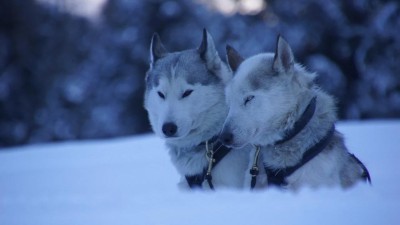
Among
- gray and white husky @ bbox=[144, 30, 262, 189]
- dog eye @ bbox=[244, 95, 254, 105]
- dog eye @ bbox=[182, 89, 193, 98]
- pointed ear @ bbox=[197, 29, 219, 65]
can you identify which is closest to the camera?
dog eye @ bbox=[244, 95, 254, 105]

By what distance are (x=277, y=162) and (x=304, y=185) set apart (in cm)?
22

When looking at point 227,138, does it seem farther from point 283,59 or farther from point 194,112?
point 194,112

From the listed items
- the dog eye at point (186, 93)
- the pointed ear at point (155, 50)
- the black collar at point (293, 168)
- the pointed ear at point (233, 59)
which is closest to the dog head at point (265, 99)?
the black collar at point (293, 168)

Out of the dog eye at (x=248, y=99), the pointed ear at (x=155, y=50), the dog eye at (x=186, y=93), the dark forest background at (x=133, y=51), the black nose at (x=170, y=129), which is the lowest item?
the dark forest background at (x=133, y=51)

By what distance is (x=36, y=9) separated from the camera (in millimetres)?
21500

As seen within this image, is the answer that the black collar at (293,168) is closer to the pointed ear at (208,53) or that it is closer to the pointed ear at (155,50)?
the pointed ear at (208,53)

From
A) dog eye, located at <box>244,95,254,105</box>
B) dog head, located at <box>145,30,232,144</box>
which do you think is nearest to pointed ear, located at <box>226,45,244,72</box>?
dog head, located at <box>145,30,232,144</box>

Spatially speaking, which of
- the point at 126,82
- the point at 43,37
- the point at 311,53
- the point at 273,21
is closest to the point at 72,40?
the point at 43,37

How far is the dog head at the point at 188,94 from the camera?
12.4 ft

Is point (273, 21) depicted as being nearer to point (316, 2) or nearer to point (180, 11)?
point (316, 2)

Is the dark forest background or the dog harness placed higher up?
the dog harness

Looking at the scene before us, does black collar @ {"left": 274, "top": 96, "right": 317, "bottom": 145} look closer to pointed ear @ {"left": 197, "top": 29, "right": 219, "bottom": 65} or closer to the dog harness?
the dog harness

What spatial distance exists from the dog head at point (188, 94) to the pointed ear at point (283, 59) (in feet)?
2.75

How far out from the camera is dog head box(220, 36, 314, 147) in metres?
3.16
